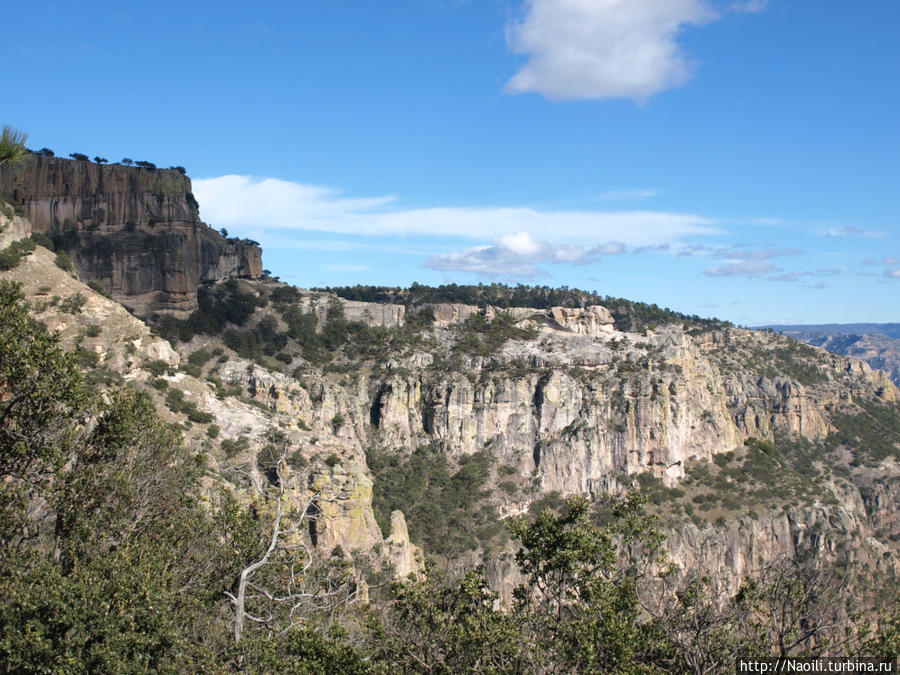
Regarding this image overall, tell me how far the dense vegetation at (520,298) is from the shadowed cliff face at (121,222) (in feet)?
108

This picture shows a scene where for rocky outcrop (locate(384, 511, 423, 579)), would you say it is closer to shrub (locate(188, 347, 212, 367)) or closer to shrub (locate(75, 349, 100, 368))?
shrub (locate(75, 349, 100, 368))

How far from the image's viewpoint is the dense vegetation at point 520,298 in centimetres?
9062

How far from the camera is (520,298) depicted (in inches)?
3853

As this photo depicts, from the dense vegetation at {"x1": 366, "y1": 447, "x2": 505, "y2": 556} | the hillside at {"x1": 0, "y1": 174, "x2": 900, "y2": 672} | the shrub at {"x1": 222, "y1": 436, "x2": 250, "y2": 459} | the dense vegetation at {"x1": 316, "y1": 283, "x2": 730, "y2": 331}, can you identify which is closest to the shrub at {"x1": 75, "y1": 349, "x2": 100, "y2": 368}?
the hillside at {"x1": 0, "y1": 174, "x2": 900, "y2": 672}

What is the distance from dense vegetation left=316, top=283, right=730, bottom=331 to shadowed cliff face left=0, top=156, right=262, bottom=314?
32.9 m

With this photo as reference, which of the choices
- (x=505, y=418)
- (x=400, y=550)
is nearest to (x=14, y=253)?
(x=400, y=550)

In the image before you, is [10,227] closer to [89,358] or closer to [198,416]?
[89,358]

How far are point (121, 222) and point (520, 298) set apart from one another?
56.2m

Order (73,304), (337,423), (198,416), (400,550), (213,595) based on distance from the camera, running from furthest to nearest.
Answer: (337,423)
(400,550)
(73,304)
(198,416)
(213,595)

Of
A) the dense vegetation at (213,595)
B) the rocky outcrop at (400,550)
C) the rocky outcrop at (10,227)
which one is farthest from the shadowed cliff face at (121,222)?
the dense vegetation at (213,595)

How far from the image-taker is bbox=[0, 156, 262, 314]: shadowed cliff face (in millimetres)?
54625

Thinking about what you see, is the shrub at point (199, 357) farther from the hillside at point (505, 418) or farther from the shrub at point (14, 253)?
the shrub at point (14, 253)

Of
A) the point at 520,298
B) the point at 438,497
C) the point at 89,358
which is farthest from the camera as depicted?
the point at 520,298

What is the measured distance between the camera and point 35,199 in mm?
54625
